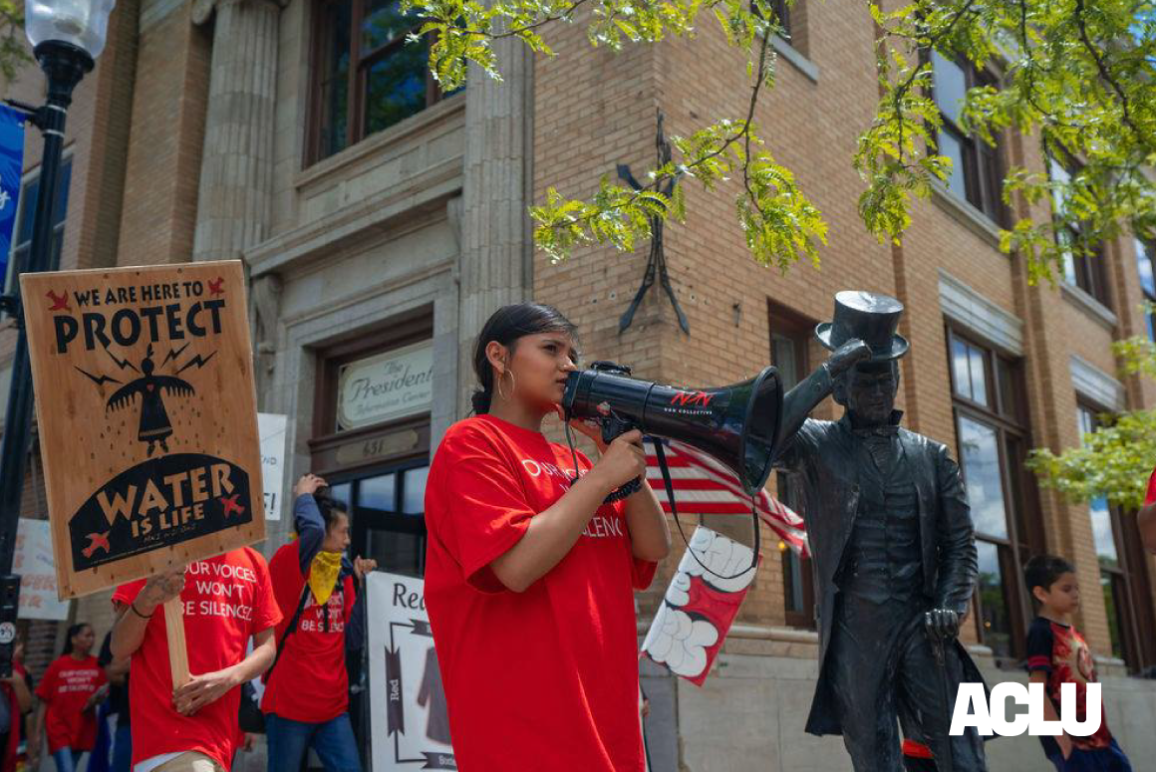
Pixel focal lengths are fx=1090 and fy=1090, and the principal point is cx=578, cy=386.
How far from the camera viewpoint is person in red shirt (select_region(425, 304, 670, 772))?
2373 mm

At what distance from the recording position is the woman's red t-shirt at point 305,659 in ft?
19.3

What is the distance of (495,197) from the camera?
30.3ft

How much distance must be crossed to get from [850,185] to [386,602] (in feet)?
21.9

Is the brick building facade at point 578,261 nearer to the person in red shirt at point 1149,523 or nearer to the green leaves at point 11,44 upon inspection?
the green leaves at point 11,44

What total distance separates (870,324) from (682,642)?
317 cm

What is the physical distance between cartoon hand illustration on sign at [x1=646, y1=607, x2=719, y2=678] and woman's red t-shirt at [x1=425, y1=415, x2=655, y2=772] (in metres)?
4.16

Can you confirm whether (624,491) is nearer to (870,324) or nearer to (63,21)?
(870,324)

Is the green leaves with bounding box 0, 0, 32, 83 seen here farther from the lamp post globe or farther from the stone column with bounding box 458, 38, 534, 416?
the lamp post globe

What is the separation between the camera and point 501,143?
9.43 m

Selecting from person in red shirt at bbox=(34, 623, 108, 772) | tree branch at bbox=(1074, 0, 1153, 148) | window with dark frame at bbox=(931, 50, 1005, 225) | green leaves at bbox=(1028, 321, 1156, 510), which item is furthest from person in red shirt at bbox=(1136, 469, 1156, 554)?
window with dark frame at bbox=(931, 50, 1005, 225)

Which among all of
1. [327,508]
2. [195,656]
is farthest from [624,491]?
[327,508]

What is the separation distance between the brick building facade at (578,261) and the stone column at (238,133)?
4 centimetres

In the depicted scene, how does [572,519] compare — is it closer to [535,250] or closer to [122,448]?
[122,448]

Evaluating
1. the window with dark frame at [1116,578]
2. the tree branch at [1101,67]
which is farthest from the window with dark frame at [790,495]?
the window with dark frame at [1116,578]
